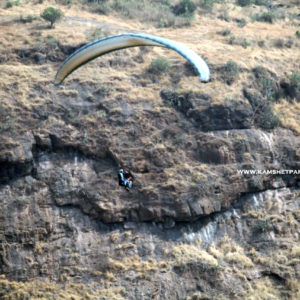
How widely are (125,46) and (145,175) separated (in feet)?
19.8

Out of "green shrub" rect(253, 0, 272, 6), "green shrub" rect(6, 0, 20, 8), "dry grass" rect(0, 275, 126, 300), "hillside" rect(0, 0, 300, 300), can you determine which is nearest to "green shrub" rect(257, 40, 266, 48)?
"hillside" rect(0, 0, 300, 300)

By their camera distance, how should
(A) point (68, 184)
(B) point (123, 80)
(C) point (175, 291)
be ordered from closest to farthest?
(C) point (175, 291) < (A) point (68, 184) < (B) point (123, 80)

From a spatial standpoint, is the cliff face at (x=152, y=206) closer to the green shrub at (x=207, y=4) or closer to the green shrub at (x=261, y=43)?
the green shrub at (x=261, y=43)

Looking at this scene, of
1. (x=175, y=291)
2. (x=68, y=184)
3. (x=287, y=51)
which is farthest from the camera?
(x=287, y=51)

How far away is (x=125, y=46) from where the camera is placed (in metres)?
20.4

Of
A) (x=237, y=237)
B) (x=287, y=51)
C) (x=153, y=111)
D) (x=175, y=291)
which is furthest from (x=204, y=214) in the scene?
(x=287, y=51)

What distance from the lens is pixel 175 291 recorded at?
67.5ft

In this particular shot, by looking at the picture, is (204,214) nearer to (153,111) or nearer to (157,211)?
(157,211)

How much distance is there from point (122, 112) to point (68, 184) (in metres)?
4.76

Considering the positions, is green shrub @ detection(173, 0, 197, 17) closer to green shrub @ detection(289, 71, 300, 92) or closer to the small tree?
the small tree

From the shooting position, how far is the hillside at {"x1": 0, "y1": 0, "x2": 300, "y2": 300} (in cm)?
2069

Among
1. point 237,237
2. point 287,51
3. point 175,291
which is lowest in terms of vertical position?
point 175,291

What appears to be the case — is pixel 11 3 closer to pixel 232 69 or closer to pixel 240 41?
pixel 240 41

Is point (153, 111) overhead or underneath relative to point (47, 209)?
overhead
